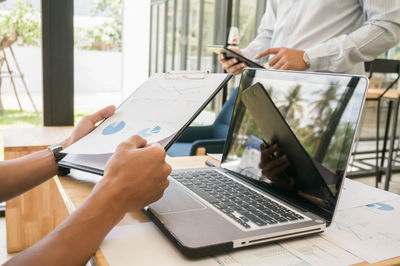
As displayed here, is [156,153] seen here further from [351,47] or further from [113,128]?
[351,47]

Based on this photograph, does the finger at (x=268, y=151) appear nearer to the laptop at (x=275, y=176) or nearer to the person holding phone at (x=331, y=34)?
the laptop at (x=275, y=176)

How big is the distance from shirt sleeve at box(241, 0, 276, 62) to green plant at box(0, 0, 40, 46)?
1737 millimetres

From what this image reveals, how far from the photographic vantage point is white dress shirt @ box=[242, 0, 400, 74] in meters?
1.20

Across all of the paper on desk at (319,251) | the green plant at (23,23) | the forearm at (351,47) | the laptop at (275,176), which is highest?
the green plant at (23,23)

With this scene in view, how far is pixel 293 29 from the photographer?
1435 mm

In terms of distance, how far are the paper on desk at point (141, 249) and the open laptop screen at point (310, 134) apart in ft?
0.86

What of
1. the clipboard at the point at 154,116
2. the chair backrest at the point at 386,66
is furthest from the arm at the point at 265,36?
the chair backrest at the point at 386,66

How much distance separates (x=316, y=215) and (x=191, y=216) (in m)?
0.23

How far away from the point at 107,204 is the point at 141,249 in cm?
8

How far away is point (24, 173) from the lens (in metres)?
0.87

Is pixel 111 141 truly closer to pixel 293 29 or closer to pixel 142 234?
pixel 142 234

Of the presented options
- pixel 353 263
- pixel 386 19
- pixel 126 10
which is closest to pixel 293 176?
pixel 353 263

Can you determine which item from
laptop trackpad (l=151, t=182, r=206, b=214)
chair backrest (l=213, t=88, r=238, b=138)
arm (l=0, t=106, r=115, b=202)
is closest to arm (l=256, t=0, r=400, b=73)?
laptop trackpad (l=151, t=182, r=206, b=214)

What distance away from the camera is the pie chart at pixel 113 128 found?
2.80ft
